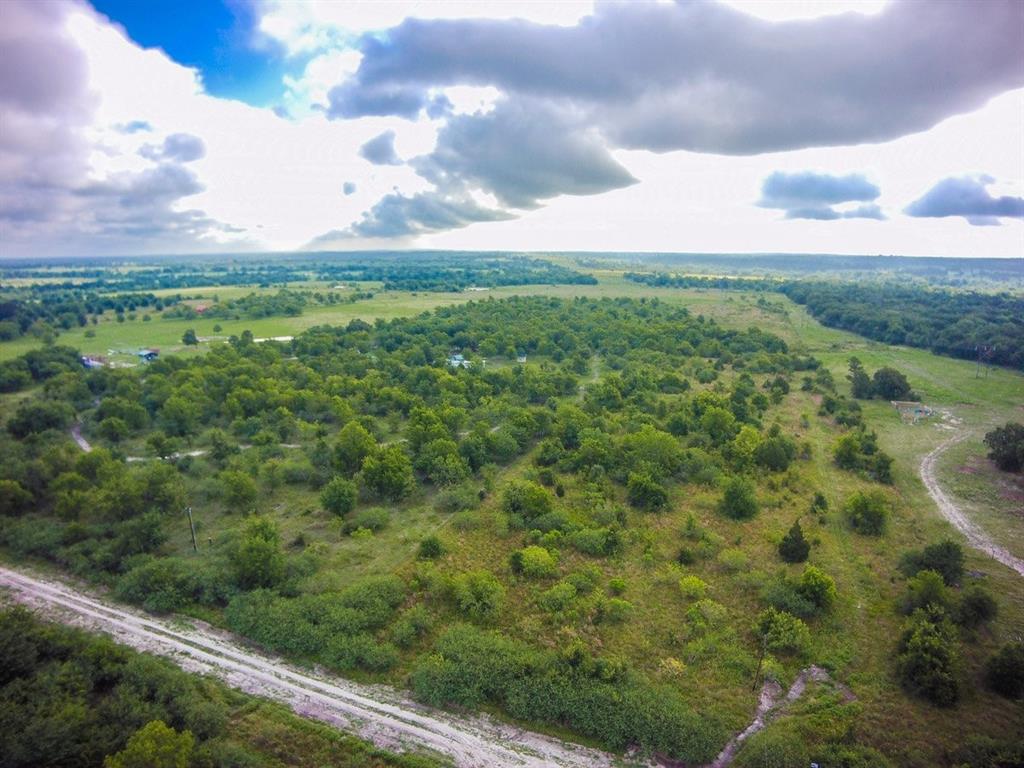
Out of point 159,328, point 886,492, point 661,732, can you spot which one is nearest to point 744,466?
point 886,492

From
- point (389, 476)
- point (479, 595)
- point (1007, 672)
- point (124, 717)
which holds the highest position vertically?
point (389, 476)

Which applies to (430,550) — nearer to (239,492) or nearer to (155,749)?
(239,492)

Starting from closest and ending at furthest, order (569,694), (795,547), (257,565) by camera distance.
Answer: (569,694)
(257,565)
(795,547)

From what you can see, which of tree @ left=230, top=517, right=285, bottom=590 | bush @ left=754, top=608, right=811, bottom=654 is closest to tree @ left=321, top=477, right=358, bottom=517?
tree @ left=230, top=517, right=285, bottom=590

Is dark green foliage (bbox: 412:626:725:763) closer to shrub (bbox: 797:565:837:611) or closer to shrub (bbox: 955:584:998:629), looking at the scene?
shrub (bbox: 797:565:837:611)

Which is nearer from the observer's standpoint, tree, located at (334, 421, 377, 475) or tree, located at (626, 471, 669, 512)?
tree, located at (626, 471, 669, 512)

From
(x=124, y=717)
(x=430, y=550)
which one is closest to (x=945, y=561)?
(x=430, y=550)
